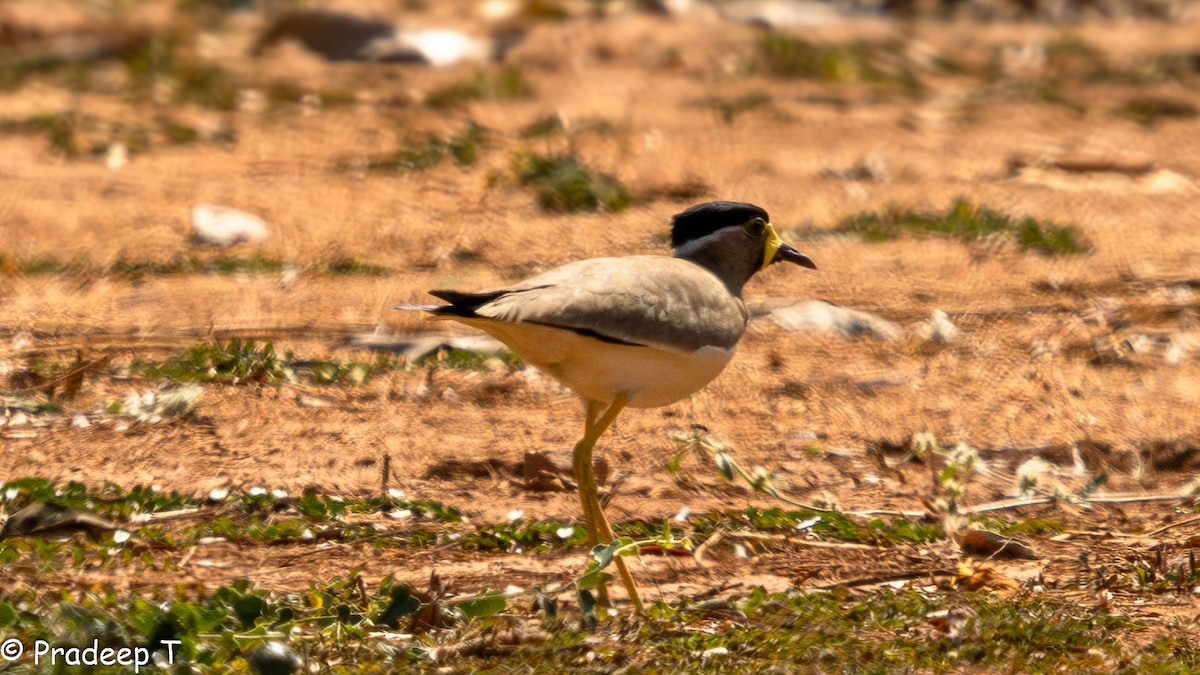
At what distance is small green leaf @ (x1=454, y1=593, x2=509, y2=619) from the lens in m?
4.58

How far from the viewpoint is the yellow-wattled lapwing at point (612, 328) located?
4.79 meters

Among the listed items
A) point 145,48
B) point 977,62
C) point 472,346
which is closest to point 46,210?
point 472,346

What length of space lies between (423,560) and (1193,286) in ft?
13.5

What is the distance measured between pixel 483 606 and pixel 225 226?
13.0 feet

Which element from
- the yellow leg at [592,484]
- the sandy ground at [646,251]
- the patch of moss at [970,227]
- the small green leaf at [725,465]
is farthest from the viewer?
the patch of moss at [970,227]

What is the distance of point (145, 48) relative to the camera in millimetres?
11656

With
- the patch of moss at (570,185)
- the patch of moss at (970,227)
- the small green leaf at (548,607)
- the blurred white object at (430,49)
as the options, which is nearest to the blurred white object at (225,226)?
the patch of moss at (570,185)

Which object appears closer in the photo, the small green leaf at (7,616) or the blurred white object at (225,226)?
the small green leaf at (7,616)

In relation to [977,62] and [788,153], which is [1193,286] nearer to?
[788,153]

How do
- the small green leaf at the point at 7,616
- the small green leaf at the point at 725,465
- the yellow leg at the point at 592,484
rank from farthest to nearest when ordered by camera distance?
the small green leaf at the point at 725,465 < the yellow leg at the point at 592,484 < the small green leaf at the point at 7,616

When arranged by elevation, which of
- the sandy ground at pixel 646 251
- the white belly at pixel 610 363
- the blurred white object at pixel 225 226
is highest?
the white belly at pixel 610 363

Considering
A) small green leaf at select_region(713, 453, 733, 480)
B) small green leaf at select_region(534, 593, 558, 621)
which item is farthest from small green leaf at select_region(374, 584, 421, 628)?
small green leaf at select_region(713, 453, 733, 480)

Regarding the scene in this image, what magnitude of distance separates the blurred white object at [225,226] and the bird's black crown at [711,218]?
2.99m

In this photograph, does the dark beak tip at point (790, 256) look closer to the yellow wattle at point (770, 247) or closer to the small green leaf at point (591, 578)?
the yellow wattle at point (770, 247)
